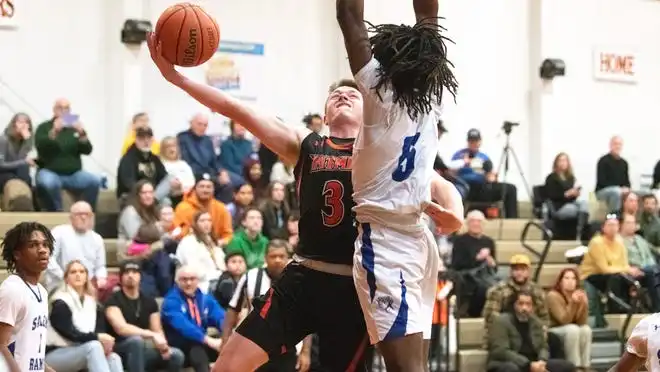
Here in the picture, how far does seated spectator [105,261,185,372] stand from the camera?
9000mm

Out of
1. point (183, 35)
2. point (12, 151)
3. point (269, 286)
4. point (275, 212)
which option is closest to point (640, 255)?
point (275, 212)

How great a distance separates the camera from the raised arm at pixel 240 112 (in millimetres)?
4652

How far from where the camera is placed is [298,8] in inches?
624

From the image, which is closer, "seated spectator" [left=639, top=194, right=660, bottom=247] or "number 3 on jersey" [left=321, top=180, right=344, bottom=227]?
"number 3 on jersey" [left=321, top=180, right=344, bottom=227]

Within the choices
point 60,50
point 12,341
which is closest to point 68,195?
point 60,50

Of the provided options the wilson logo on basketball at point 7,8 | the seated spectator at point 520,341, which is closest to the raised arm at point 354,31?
the seated spectator at point 520,341

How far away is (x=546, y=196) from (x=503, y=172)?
1752 mm

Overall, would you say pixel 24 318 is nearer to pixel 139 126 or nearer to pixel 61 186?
pixel 61 186

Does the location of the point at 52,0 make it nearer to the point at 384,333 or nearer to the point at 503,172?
the point at 503,172

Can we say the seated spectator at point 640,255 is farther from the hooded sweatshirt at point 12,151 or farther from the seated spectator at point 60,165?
the hooded sweatshirt at point 12,151

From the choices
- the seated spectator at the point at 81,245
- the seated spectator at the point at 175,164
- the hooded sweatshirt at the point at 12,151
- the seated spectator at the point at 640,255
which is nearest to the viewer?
the seated spectator at the point at 81,245

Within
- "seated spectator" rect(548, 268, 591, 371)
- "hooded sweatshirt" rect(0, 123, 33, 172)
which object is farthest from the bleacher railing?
"hooded sweatshirt" rect(0, 123, 33, 172)

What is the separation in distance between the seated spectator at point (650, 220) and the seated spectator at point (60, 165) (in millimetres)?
7358

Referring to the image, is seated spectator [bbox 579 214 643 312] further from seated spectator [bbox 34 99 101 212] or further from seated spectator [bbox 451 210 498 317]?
seated spectator [bbox 34 99 101 212]
